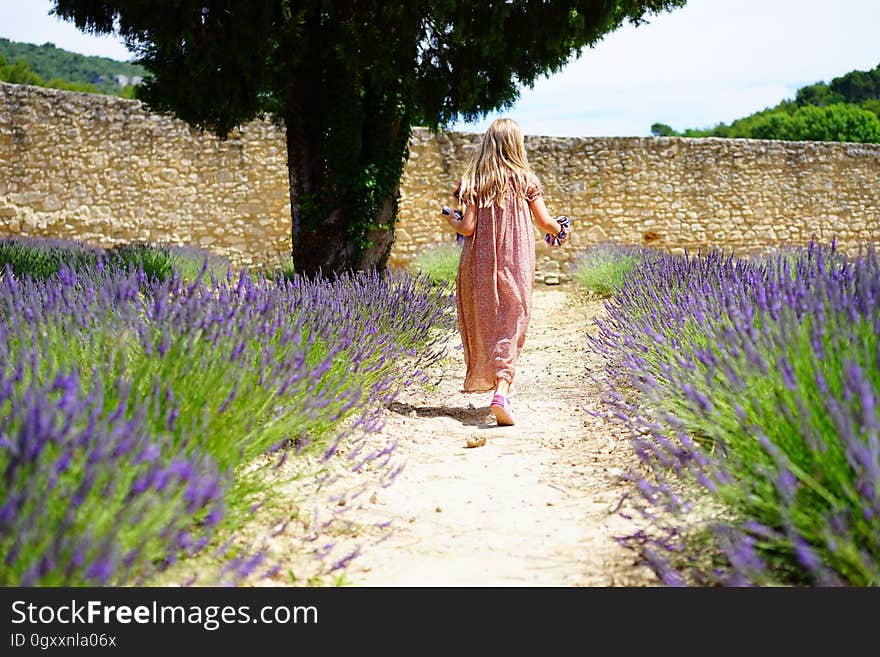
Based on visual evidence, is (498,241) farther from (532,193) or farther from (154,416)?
(154,416)

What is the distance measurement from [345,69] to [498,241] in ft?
9.08

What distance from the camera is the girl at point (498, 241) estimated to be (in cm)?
369

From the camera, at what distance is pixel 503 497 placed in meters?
2.53

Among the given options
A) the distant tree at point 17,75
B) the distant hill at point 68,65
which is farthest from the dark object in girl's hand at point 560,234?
the distant hill at point 68,65

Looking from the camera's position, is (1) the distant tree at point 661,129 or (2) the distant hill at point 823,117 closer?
(2) the distant hill at point 823,117

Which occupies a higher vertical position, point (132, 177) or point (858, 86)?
point (858, 86)

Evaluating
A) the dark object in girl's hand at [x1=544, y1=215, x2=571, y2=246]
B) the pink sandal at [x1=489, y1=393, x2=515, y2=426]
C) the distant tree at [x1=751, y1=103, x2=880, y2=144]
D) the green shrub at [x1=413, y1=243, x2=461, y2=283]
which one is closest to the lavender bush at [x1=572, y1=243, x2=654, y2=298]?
the green shrub at [x1=413, y1=243, x2=461, y2=283]

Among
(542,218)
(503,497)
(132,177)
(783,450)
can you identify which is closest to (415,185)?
(132,177)

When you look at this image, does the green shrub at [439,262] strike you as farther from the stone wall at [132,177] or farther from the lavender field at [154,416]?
the lavender field at [154,416]

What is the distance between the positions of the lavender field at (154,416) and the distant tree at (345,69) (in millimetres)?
2442

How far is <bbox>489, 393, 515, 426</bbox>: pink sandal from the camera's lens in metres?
3.48

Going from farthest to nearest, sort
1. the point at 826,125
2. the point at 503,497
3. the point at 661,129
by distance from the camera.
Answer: the point at 661,129, the point at 826,125, the point at 503,497

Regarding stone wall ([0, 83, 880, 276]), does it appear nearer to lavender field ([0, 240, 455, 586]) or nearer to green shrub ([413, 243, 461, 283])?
green shrub ([413, 243, 461, 283])

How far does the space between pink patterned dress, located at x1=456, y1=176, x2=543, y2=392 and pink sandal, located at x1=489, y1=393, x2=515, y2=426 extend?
16 cm
